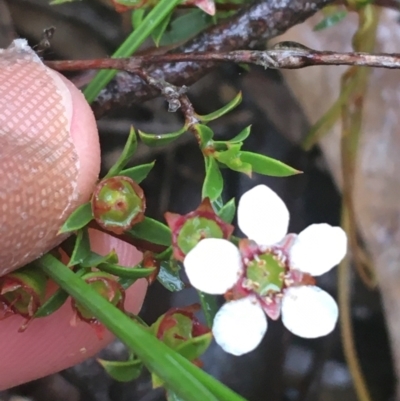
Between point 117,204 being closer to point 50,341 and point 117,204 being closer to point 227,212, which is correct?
point 227,212

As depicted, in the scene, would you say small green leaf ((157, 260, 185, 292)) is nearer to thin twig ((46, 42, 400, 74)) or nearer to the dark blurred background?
thin twig ((46, 42, 400, 74))

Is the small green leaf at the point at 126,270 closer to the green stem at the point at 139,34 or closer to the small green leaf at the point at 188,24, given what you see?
the green stem at the point at 139,34

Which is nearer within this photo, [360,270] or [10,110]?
[10,110]

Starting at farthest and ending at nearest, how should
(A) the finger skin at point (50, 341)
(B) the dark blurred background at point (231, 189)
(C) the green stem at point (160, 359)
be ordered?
(B) the dark blurred background at point (231, 189) → (A) the finger skin at point (50, 341) → (C) the green stem at point (160, 359)

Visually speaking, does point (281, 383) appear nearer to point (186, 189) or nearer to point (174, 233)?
point (186, 189)

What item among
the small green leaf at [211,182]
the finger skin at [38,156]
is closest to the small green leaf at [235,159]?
the small green leaf at [211,182]

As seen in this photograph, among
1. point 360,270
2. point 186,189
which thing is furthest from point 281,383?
point 186,189
